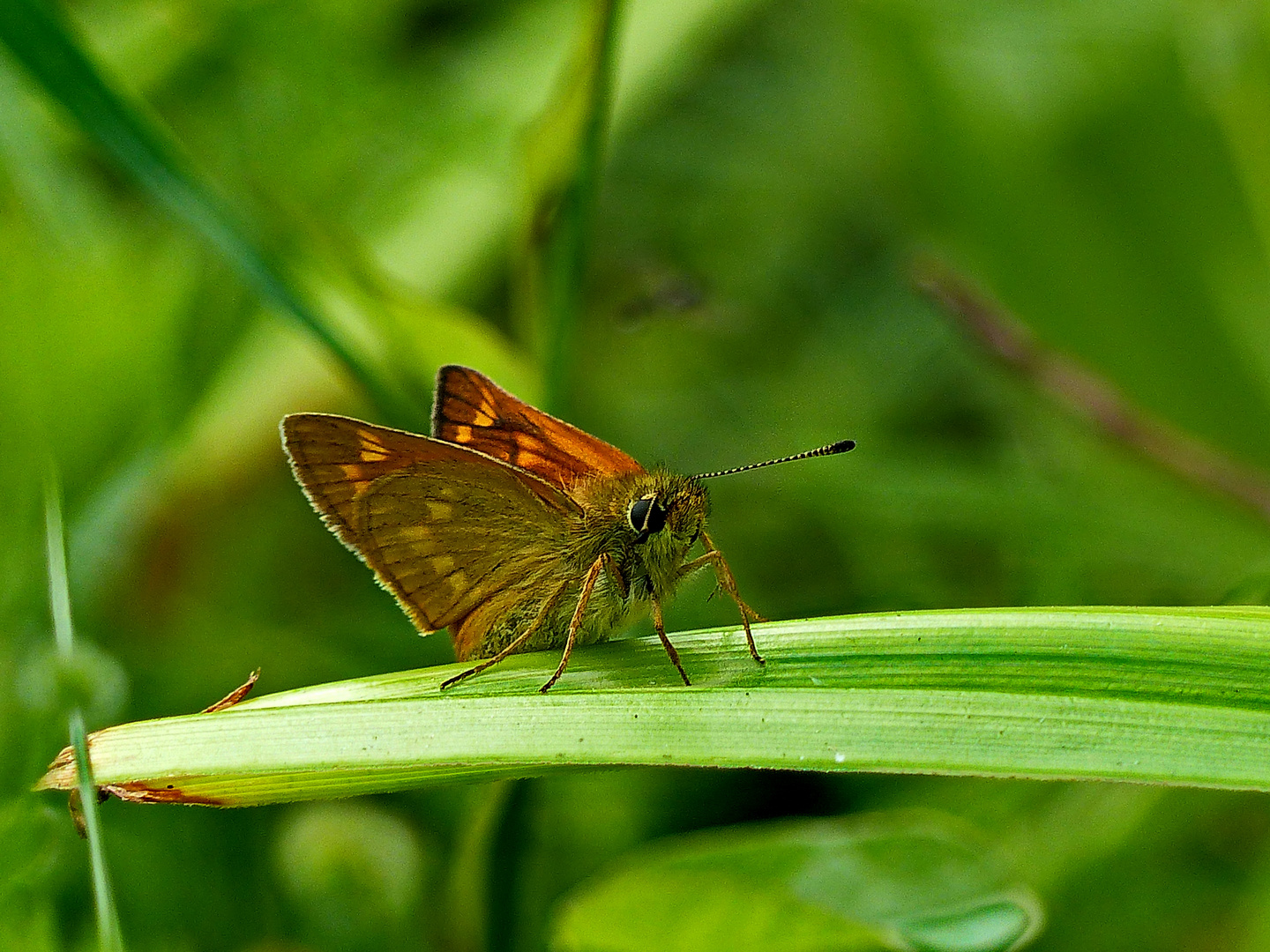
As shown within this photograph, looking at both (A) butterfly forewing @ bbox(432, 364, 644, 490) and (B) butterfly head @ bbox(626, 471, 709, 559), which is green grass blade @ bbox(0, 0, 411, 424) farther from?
(B) butterfly head @ bbox(626, 471, 709, 559)

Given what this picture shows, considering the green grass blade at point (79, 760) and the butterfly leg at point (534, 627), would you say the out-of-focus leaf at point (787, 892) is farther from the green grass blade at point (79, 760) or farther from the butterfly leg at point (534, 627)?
the green grass blade at point (79, 760)

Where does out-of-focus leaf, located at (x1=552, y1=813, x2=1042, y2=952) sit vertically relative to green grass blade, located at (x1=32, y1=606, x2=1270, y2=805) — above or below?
below

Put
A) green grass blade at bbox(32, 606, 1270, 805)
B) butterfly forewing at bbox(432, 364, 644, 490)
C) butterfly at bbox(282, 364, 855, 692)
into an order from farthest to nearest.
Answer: butterfly forewing at bbox(432, 364, 644, 490), butterfly at bbox(282, 364, 855, 692), green grass blade at bbox(32, 606, 1270, 805)

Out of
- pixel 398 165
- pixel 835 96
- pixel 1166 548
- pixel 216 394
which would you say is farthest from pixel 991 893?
pixel 835 96

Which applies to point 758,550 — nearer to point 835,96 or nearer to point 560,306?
point 560,306

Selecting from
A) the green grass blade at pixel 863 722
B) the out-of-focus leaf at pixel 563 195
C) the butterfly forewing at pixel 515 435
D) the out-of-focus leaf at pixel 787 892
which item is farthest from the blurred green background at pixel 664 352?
the green grass blade at pixel 863 722

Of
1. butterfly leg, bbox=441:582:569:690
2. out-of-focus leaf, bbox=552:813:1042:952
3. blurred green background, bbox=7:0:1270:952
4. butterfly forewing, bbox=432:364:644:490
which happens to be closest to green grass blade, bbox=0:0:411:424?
blurred green background, bbox=7:0:1270:952
